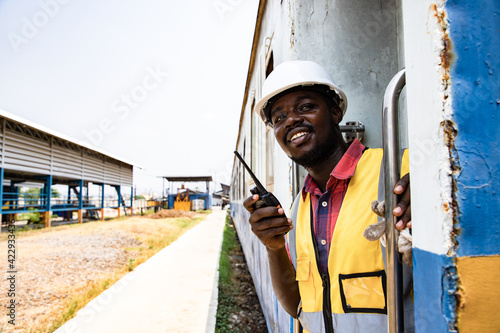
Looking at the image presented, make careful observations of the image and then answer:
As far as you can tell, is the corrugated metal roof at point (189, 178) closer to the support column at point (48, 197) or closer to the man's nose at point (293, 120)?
the support column at point (48, 197)

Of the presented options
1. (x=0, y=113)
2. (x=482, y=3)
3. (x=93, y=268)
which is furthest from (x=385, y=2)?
(x=0, y=113)

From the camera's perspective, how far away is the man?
1024mm

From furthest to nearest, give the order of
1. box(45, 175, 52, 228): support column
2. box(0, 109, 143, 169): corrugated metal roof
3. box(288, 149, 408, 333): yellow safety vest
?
1. box(45, 175, 52, 228): support column
2. box(0, 109, 143, 169): corrugated metal roof
3. box(288, 149, 408, 333): yellow safety vest

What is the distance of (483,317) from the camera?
0.54 meters

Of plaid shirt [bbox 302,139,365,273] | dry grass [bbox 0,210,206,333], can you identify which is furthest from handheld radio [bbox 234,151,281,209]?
dry grass [bbox 0,210,206,333]

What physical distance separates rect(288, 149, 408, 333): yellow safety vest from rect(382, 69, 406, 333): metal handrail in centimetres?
16

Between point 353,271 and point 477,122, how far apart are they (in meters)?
0.69

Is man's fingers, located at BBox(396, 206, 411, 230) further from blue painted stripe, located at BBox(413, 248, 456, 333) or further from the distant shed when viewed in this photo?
the distant shed

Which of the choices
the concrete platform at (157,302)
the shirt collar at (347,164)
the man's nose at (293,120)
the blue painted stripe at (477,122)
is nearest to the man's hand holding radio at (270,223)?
the shirt collar at (347,164)

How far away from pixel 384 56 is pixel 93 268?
299 inches

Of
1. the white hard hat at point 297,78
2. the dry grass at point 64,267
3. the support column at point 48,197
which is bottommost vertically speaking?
the dry grass at point 64,267

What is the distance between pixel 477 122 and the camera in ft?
1.82

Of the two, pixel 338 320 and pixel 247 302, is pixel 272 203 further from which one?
pixel 247 302

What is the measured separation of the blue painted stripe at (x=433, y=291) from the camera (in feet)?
1.85
